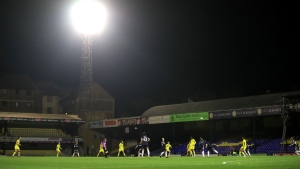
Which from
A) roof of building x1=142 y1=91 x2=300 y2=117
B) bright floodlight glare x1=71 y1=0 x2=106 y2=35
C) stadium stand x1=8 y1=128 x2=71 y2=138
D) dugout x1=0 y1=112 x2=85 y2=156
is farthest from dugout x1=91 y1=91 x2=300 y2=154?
bright floodlight glare x1=71 y1=0 x2=106 y2=35

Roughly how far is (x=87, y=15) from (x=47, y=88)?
48.1 meters

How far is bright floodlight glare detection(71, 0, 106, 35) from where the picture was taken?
203 ft

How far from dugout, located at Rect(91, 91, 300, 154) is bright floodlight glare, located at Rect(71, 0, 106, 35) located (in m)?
14.9

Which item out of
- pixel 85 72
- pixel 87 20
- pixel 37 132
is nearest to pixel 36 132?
pixel 37 132

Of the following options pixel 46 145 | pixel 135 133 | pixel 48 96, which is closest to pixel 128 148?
pixel 135 133

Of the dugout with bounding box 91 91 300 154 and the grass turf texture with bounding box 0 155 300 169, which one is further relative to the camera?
the dugout with bounding box 91 91 300 154

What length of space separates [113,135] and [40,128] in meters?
13.1

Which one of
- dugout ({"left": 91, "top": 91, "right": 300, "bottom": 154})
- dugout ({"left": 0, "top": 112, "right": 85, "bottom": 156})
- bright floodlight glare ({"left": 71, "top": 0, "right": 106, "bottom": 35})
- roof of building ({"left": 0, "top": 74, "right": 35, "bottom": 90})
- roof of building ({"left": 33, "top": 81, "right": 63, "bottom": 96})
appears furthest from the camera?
roof of building ({"left": 33, "top": 81, "right": 63, "bottom": 96})

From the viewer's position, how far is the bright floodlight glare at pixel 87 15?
62009 mm

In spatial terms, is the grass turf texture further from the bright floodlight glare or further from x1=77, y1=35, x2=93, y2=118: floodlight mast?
x1=77, y1=35, x2=93, y2=118: floodlight mast

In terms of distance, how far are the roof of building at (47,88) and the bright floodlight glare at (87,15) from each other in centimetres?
4359

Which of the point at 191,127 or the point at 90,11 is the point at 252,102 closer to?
the point at 191,127

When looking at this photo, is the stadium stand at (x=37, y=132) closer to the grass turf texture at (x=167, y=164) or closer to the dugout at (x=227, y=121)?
the dugout at (x=227, y=121)

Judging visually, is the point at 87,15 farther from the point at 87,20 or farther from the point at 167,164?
the point at 167,164
